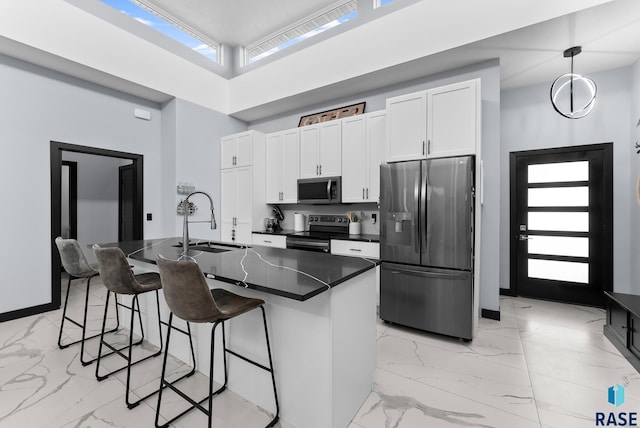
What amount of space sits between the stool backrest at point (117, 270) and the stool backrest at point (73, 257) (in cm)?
70

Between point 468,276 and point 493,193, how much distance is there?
1.16 meters

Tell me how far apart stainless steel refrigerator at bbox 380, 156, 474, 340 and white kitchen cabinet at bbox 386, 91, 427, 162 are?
0.30 meters

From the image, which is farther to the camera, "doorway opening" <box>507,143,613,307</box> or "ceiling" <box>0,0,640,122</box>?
"doorway opening" <box>507,143,613,307</box>

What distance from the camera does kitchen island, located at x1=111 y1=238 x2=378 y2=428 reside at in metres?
1.49

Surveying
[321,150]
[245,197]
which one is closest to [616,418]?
[321,150]

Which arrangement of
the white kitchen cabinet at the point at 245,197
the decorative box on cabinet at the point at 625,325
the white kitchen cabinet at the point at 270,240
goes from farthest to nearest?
the white kitchen cabinet at the point at 245,197
the white kitchen cabinet at the point at 270,240
the decorative box on cabinet at the point at 625,325

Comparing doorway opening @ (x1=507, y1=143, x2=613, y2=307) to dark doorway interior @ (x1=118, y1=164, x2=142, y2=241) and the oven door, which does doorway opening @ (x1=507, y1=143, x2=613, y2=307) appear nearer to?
the oven door

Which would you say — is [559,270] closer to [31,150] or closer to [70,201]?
[31,150]

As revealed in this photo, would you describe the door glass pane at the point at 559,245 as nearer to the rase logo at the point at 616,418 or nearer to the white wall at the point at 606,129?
the white wall at the point at 606,129

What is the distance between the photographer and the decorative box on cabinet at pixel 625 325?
2.29 metres

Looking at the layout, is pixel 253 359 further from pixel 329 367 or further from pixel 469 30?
pixel 469 30

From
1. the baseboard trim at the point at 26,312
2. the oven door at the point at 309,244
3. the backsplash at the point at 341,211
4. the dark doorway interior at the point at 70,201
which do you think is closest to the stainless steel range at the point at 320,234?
the oven door at the point at 309,244

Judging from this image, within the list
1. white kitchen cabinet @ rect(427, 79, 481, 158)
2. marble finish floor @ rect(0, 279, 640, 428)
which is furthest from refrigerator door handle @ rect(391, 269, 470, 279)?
white kitchen cabinet @ rect(427, 79, 481, 158)

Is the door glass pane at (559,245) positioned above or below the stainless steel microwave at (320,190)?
below
